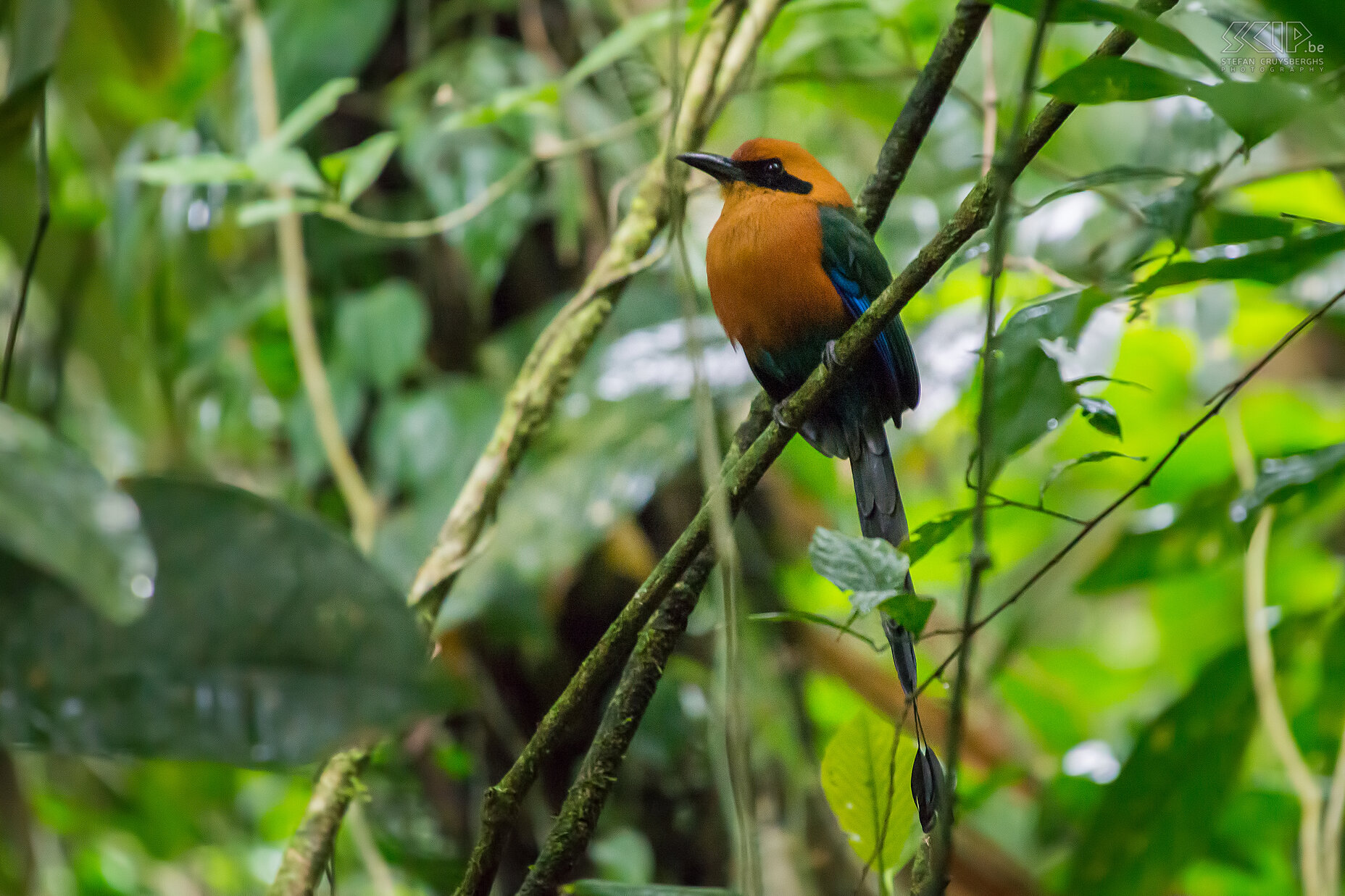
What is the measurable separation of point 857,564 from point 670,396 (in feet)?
4.28

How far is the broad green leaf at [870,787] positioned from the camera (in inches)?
42.8

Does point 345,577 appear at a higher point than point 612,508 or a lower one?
higher

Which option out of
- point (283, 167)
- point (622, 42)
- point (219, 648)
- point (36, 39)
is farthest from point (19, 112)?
point (219, 648)

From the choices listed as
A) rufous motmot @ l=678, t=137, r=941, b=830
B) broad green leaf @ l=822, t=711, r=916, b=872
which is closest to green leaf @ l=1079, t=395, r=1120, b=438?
broad green leaf @ l=822, t=711, r=916, b=872

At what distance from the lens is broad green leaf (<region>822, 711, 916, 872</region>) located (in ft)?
3.56

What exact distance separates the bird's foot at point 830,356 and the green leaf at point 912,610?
11.3 inches

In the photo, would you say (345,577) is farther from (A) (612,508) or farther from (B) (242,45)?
(B) (242,45)

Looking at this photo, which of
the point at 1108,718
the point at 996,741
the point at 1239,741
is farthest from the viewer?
the point at 1108,718

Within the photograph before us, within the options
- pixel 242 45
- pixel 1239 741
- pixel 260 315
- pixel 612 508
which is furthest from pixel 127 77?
pixel 1239 741

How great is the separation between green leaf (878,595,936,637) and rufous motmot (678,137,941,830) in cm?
66

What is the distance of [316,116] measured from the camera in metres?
2.03

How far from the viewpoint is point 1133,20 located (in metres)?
0.89

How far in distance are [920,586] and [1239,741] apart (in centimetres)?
137

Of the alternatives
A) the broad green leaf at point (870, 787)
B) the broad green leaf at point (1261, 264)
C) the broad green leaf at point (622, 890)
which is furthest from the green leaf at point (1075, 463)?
the broad green leaf at point (622, 890)
